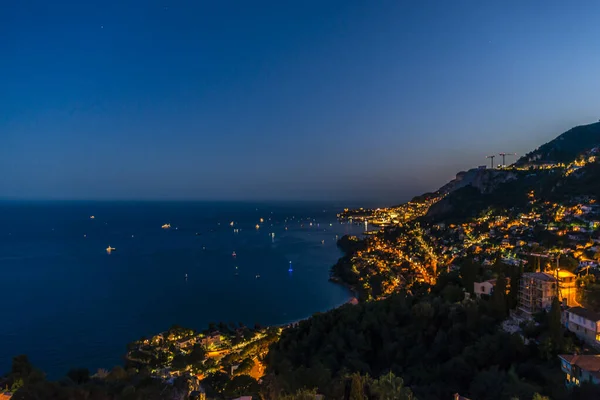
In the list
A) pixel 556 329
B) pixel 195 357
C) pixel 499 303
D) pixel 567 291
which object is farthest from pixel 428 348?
pixel 195 357

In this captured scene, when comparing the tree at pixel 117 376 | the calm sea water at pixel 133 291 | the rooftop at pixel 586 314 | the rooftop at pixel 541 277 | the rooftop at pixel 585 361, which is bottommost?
the calm sea water at pixel 133 291

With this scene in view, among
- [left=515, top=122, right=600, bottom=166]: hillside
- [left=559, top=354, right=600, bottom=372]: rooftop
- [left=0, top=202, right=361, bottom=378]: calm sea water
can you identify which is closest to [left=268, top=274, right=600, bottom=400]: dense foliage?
[left=559, top=354, right=600, bottom=372]: rooftop

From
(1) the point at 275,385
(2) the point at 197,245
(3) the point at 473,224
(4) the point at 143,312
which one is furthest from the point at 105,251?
(1) the point at 275,385

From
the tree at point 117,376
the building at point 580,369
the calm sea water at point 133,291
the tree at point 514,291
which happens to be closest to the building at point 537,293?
the tree at point 514,291

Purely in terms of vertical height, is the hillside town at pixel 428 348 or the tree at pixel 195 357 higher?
the hillside town at pixel 428 348

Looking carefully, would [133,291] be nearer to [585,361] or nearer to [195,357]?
[195,357]

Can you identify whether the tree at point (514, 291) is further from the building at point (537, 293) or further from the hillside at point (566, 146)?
the hillside at point (566, 146)

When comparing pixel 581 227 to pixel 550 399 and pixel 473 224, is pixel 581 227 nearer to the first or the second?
pixel 473 224

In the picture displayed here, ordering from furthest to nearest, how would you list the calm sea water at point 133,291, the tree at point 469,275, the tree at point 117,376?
1. the calm sea water at point 133,291
2. the tree at point 469,275
3. the tree at point 117,376

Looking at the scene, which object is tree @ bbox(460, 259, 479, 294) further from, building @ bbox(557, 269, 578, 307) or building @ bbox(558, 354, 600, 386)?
building @ bbox(558, 354, 600, 386)
